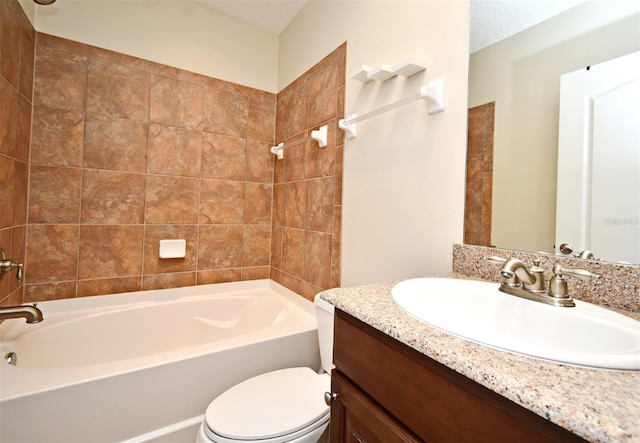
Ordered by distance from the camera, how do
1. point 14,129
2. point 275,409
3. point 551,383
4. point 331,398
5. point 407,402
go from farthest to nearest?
point 14,129 → point 275,409 → point 331,398 → point 407,402 → point 551,383

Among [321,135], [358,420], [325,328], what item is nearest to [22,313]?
[325,328]

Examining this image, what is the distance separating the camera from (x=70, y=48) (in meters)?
1.72

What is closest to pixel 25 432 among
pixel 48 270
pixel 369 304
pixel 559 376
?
pixel 48 270

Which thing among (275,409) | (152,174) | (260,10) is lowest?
(275,409)

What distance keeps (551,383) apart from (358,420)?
0.44 metres

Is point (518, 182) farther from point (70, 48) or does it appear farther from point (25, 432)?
point (70, 48)

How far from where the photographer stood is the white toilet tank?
1309mm

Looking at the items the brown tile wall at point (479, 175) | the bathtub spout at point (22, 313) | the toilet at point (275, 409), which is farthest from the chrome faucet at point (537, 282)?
the bathtub spout at point (22, 313)

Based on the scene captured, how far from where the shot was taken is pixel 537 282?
73 cm

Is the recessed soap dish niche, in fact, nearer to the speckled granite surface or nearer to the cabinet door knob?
the speckled granite surface

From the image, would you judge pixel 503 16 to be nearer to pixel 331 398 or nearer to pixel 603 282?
pixel 603 282

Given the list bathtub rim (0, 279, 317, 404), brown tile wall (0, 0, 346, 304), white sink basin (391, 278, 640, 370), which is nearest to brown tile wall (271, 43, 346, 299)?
brown tile wall (0, 0, 346, 304)

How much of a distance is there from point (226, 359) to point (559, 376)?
1261 mm

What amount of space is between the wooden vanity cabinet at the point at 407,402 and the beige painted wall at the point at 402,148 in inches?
22.0
